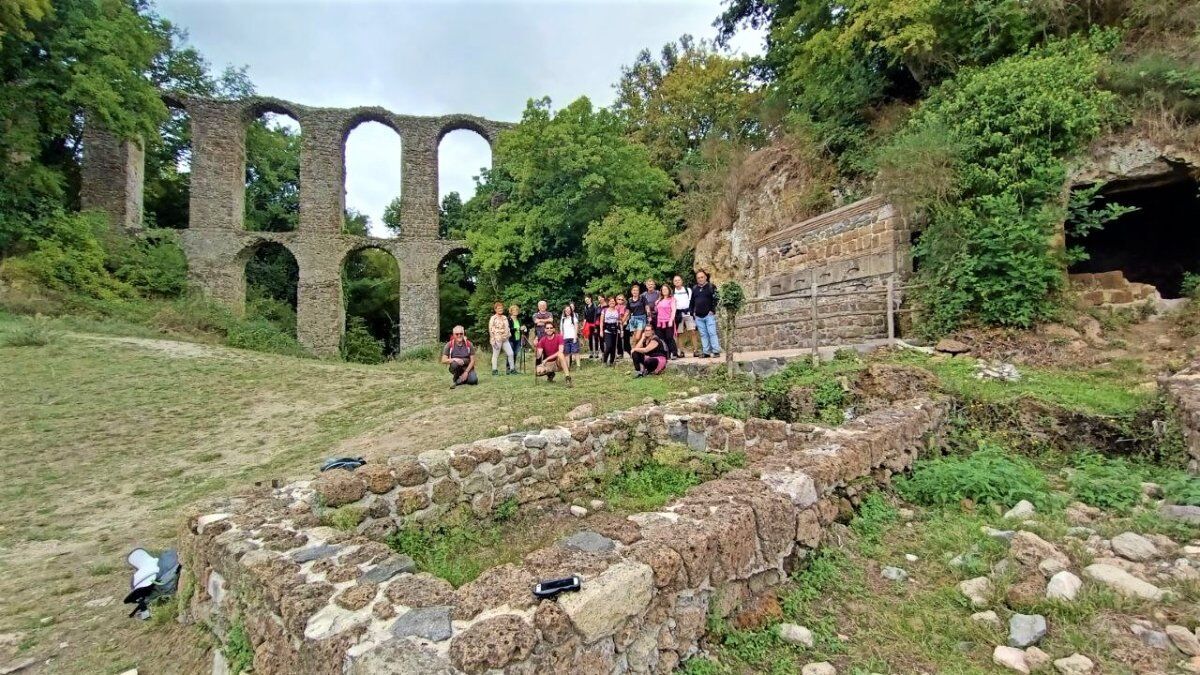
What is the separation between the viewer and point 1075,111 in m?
7.75

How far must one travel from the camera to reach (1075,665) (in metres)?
2.27

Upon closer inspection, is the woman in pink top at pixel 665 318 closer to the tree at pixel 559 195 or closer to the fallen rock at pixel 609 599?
the fallen rock at pixel 609 599

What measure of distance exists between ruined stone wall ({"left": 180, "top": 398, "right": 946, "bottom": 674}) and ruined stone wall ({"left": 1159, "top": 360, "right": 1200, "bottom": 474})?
2442 mm

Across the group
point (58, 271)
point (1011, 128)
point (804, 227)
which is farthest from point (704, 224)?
point (58, 271)

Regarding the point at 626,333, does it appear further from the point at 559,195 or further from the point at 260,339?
the point at 260,339

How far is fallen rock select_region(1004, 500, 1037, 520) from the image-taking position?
368cm

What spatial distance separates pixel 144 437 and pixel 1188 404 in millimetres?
12372

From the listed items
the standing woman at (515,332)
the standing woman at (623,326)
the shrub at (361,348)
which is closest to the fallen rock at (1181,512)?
the standing woman at (623,326)

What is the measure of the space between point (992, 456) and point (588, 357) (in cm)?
905

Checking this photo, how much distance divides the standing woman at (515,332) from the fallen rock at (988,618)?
9.02 m

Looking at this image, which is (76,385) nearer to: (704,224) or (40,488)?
(40,488)

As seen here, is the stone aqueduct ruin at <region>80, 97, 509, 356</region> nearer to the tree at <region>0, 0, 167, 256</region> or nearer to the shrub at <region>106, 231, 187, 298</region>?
the shrub at <region>106, 231, 187, 298</region>

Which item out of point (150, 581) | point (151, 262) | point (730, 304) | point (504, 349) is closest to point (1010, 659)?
point (150, 581)

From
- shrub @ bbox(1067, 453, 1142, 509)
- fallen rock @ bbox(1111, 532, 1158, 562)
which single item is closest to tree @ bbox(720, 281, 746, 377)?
shrub @ bbox(1067, 453, 1142, 509)
